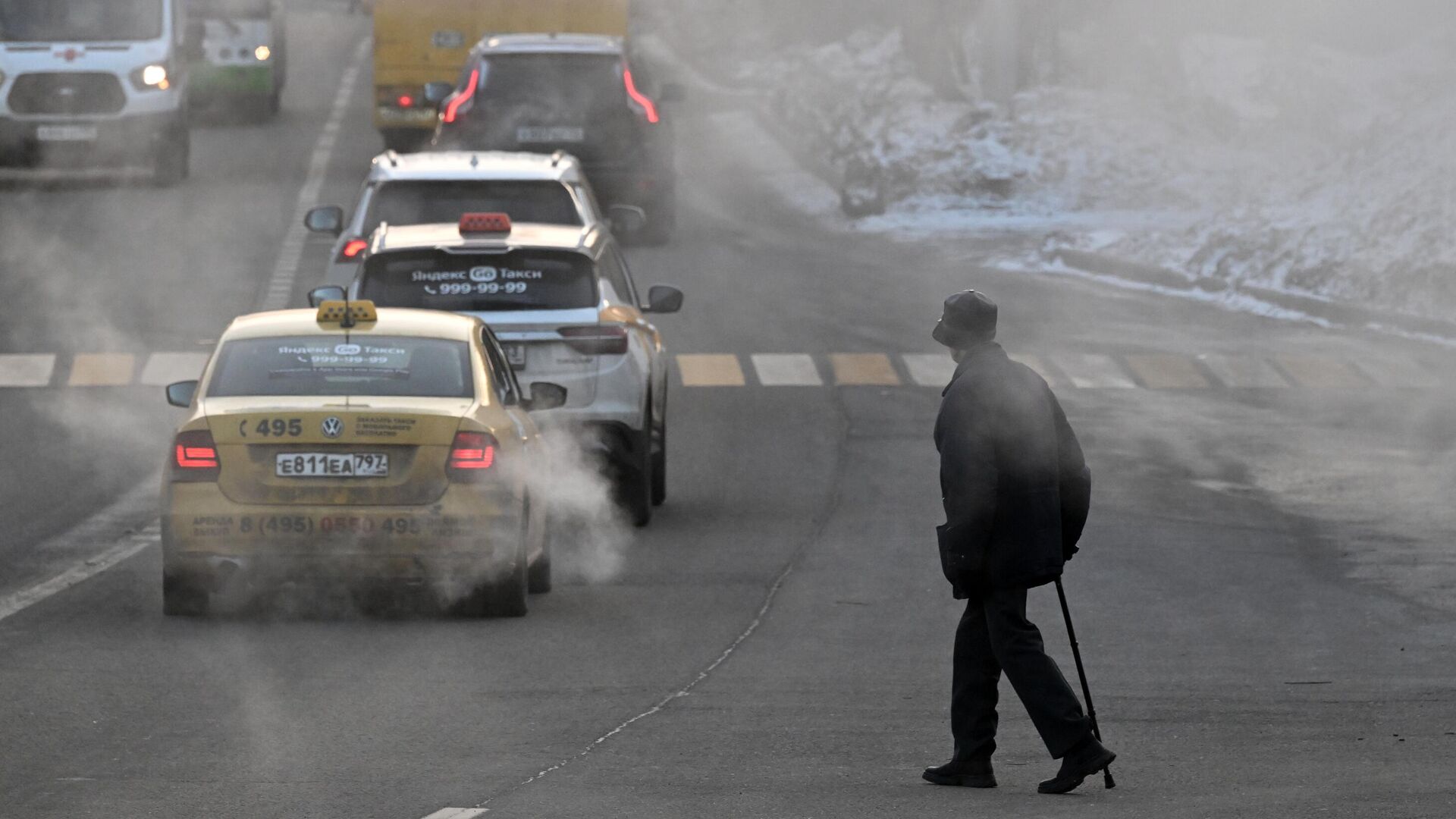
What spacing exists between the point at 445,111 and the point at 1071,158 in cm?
1074

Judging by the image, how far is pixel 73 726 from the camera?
9.40 metres

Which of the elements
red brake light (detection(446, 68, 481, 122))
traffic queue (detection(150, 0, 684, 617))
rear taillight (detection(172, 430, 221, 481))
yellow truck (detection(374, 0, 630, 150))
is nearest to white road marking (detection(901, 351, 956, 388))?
traffic queue (detection(150, 0, 684, 617))

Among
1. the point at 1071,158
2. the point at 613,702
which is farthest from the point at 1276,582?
the point at 1071,158

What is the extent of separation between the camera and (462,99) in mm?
27125

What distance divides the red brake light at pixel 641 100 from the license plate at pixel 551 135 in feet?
2.18

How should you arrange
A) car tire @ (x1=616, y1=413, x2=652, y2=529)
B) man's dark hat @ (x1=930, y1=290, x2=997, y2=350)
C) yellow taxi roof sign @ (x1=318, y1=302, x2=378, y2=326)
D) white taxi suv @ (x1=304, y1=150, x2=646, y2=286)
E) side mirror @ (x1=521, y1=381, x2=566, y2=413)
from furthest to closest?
white taxi suv @ (x1=304, y1=150, x2=646, y2=286) < car tire @ (x1=616, y1=413, x2=652, y2=529) < side mirror @ (x1=521, y1=381, x2=566, y2=413) < yellow taxi roof sign @ (x1=318, y1=302, x2=378, y2=326) < man's dark hat @ (x1=930, y1=290, x2=997, y2=350)

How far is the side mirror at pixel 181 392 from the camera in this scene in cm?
1244

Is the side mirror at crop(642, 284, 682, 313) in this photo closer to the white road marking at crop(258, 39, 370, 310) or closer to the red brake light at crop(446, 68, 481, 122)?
the white road marking at crop(258, 39, 370, 310)

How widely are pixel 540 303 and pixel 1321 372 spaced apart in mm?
9758

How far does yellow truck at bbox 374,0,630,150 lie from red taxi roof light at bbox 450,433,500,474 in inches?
866

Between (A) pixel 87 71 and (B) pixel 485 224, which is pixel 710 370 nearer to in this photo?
(B) pixel 485 224

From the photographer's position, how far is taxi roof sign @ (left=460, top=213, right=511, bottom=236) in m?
14.2

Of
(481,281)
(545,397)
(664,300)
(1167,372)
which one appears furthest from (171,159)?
(545,397)

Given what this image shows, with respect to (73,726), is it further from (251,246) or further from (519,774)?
(251,246)
